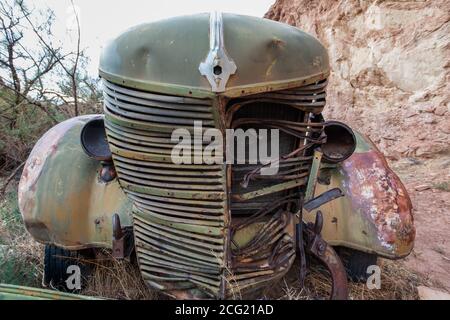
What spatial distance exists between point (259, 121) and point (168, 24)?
55 cm

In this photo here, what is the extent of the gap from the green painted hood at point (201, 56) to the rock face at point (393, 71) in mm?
5511

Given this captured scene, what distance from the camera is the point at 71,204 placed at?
217cm

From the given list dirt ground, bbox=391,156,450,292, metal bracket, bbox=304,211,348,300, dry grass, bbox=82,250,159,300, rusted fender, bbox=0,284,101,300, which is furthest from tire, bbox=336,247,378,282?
rusted fender, bbox=0,284,101,300

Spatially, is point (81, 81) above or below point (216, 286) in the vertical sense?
below

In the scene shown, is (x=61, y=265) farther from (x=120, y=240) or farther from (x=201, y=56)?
(x=201, y=56)

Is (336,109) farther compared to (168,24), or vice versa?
(336,109)

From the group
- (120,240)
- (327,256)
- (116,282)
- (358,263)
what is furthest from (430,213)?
(120,240)

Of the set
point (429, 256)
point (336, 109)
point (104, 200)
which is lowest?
point (336, 109)

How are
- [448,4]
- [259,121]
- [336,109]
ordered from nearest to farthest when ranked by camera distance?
[259,121], [448,4], [336,109]

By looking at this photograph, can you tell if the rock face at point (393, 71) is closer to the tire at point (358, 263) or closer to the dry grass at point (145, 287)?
the dry grass at point (145, 287)

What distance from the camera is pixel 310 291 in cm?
226

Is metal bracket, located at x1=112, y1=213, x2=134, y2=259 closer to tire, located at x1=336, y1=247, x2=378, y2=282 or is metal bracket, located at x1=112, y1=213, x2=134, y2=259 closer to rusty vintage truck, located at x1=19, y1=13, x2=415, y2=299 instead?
rusty vintage truck, located at x1=19, y1=13, x2=415, y2=299
